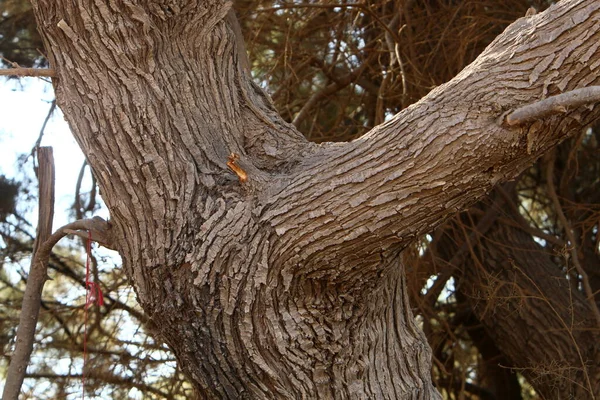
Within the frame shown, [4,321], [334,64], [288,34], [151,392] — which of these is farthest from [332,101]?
[4,321]

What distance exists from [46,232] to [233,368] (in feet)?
2.94

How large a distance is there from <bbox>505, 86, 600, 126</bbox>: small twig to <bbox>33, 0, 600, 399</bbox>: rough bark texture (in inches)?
2.3

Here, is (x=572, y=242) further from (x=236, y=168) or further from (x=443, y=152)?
(x=236, y=168)

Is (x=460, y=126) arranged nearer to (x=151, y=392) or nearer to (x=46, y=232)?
(x=46, y=232)

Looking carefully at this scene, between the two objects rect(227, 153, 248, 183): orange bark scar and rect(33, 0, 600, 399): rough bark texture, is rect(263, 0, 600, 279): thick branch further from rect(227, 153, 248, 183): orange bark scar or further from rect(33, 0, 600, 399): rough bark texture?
rect(227, 153, 248, 183): orange bark scar

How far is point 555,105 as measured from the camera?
1.76 metres

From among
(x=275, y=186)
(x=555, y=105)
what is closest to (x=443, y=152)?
(x=555, y=105)

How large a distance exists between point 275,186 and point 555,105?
800 mm

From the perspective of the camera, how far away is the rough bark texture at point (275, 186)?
191 centimetres

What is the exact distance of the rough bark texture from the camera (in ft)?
6.28

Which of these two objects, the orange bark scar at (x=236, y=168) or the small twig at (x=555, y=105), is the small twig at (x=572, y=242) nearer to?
the small twig at (x=555, y=105)

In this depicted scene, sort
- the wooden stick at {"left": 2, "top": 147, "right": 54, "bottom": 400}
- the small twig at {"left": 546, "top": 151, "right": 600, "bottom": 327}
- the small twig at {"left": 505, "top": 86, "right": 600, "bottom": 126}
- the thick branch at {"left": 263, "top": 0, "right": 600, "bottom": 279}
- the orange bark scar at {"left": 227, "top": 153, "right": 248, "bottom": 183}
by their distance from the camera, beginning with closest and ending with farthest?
the small twig at {"left": 505, "top": 86, "right": 600, "bottom": 126} → the thick branch at {"left": 263, "top": 0, "right": 600, "bottom": 279} → the orange bark scar at {"left": 227, "top": 153, "right": 248, "bottom": 183} → the wooden stick at {"left": 2, "top": 147, "right": 54, "bottom": 400} → the small twig at {"left": 546, "top": 151, "right": 600, "bottom": 327}

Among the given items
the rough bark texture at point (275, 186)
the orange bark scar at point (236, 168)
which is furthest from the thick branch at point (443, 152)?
the orange bark scar at point (236, 168)

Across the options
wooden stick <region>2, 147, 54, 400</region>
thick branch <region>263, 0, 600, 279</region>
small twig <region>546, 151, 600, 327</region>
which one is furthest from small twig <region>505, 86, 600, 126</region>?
small twig <region>546, 151, 600, 327</region>
